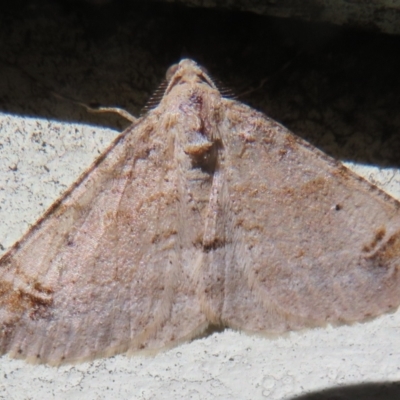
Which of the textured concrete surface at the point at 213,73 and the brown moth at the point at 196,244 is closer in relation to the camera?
the brown moth at the point at 196,244

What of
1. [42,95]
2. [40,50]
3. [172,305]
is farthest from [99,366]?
[40,50]

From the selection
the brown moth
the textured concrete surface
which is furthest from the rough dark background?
the brown moth

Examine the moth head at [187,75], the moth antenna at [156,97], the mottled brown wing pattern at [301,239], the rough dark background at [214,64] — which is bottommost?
the mottled brown wing pattern at [301,239]

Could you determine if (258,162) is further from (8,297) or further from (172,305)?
(8,297)

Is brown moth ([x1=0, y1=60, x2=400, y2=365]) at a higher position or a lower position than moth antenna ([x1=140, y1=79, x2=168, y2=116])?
lower

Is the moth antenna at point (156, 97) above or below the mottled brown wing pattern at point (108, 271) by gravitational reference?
above

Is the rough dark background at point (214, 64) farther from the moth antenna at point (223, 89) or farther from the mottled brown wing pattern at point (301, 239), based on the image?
the mottled brown wing pattern at point (301, 239)

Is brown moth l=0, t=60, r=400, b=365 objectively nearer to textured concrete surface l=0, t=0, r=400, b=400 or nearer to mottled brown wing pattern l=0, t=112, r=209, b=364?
mottled brown wing pattern l=0, t=112, r=209, b=364

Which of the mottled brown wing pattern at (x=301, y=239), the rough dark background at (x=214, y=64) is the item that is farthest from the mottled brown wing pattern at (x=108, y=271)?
the rough dark background at (x=214, y=64)
